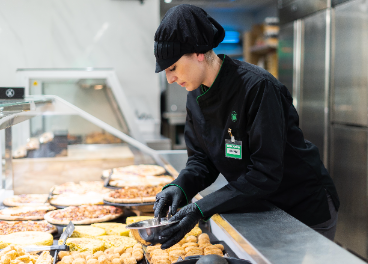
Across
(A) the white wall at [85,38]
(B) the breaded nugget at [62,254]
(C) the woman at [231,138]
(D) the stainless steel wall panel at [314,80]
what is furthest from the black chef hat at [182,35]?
(A) the white wall at [85,38]

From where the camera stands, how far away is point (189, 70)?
54.0 inches

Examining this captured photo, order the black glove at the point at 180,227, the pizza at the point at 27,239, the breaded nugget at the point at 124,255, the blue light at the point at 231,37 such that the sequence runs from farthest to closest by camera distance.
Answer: the blue light at the point at 231,37 < the pizza at the point at 27,239 < the breaded nugget at the point at 124,255 < the black glove at the point at 180,227

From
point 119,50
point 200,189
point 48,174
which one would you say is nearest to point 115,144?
point 48,174

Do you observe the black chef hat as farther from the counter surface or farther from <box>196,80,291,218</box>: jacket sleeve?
the counter surface

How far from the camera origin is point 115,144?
8.96ft

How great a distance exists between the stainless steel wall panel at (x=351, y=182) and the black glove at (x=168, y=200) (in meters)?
2.48

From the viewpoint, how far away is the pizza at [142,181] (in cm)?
241

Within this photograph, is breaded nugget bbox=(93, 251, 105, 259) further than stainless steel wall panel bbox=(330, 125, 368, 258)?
No

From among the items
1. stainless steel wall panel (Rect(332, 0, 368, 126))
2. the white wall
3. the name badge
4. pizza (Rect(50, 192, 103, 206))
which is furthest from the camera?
the white wall

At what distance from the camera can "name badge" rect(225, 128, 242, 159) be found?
4.51 feet

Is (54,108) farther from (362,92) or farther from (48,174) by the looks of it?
(362,92)

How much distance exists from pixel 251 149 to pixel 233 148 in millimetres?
97

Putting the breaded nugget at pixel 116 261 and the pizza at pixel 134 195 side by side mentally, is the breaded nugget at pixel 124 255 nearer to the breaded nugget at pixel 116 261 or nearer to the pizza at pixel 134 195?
→ the breaded nugget at pixel 116 261

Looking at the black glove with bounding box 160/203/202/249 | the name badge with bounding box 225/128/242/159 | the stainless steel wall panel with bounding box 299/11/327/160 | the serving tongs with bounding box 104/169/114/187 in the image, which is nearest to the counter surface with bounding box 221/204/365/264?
the black glove with bounding box 160/203/202/249
